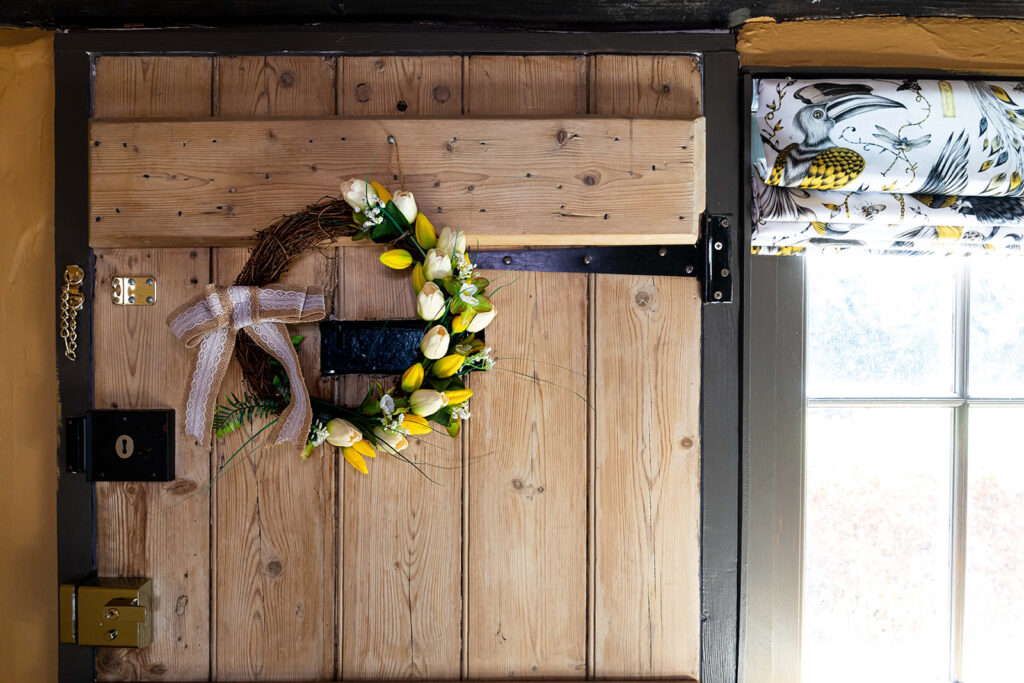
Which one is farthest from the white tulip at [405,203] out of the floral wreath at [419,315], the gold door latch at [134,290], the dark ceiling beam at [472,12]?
the gold door latch at [134,290]

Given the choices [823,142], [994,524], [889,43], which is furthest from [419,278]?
[994,524]

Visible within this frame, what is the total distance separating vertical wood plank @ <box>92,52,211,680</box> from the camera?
3.39 feet

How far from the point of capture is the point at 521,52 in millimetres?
1027

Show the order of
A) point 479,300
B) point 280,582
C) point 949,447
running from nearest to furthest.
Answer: point 479,300
point 280,582
point 949,447

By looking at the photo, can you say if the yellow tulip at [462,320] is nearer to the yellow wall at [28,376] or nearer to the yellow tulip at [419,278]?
the yellow tulip at [419,278]

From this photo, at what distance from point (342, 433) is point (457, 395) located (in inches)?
7.7

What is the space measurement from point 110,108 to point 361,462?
78cm

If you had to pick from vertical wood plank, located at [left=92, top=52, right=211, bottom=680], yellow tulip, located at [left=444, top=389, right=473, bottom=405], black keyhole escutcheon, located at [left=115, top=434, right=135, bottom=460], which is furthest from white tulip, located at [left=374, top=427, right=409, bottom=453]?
black keyhole escutcheon, located at [left=115, top=434, right=135, bottom=460]

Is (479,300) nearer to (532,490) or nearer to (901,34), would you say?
(532,490)

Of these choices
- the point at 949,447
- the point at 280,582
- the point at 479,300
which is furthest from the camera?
the point at 949,447

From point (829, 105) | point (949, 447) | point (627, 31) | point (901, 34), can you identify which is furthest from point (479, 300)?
point (949, 447)

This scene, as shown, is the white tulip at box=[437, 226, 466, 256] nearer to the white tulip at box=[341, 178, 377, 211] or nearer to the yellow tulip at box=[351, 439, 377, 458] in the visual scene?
the white tulip at box=[341, 178, 377, 211]

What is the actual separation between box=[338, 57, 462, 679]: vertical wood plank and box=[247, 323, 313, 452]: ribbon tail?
0.10m

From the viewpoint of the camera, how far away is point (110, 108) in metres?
1.03
